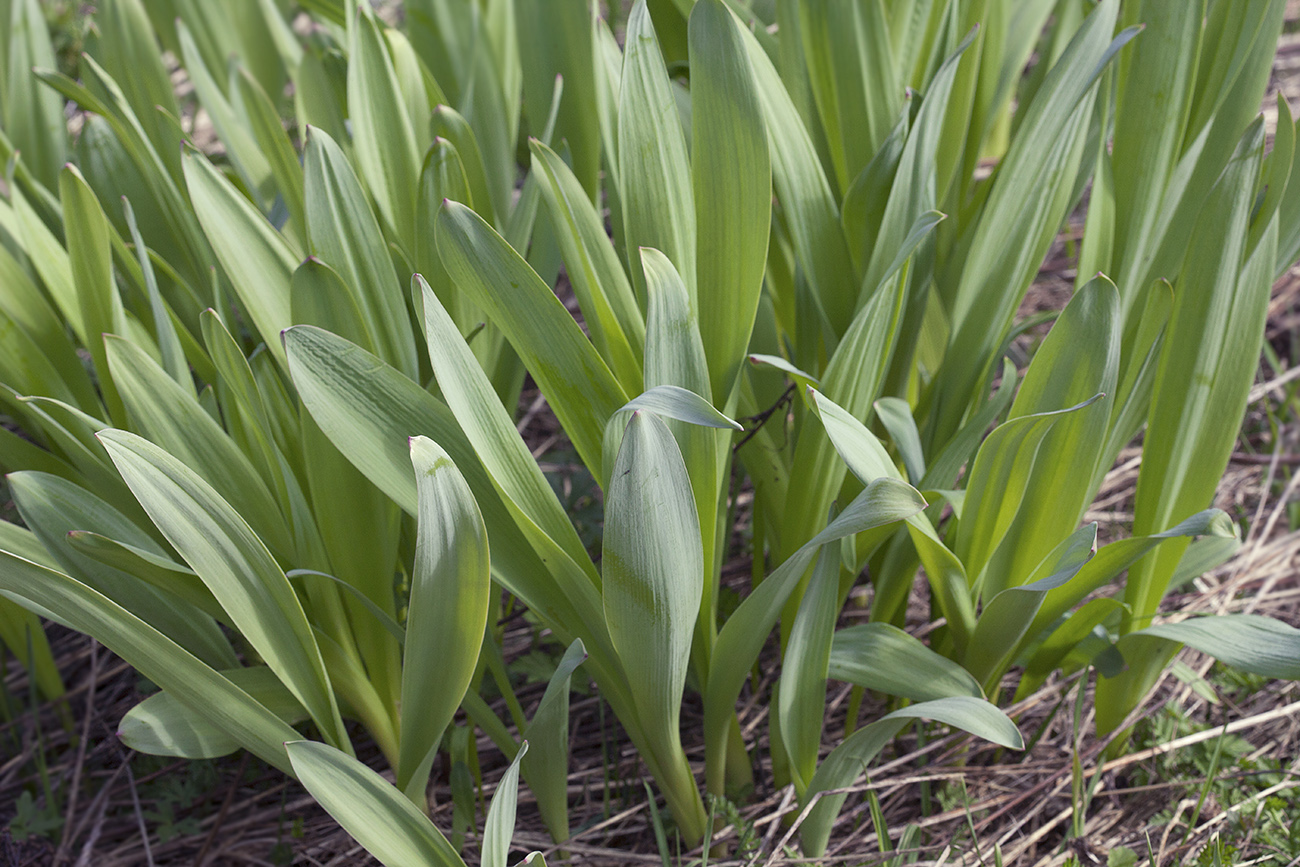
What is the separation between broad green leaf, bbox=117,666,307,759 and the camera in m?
0.59

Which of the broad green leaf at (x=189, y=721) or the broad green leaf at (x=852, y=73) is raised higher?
the broad green leaf at (x=852, y=73)

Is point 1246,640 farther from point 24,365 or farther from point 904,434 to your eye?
point 24,365

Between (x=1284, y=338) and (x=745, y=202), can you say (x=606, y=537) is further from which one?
(x=1284, y=338)

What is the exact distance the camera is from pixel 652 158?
0.66 meters

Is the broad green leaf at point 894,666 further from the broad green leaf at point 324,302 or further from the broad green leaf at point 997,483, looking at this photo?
the broad green leaf at point 324,302

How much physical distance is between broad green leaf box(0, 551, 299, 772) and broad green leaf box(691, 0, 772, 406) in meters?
0.41

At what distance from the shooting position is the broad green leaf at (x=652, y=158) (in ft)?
2.13

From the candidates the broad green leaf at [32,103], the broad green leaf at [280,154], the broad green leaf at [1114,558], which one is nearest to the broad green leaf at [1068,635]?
the broad green leaf at [1114,558]

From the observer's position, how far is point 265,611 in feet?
1.90

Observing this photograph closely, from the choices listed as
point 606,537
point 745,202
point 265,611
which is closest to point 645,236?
point 745,202

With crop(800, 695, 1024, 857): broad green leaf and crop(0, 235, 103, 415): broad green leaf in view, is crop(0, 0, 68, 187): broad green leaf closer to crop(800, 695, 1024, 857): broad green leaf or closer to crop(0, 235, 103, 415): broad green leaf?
crop(0, 235, 103, 415): broad green leaf

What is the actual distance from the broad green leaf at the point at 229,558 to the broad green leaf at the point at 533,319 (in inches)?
8.6

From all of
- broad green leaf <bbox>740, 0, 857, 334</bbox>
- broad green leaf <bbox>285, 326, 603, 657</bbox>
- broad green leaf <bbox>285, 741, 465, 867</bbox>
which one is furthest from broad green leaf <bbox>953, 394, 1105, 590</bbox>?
broad green leaf <bbox>285, 741, 465, 867</bbox>

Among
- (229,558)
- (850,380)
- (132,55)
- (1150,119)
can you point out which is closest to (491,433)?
(229,558)
